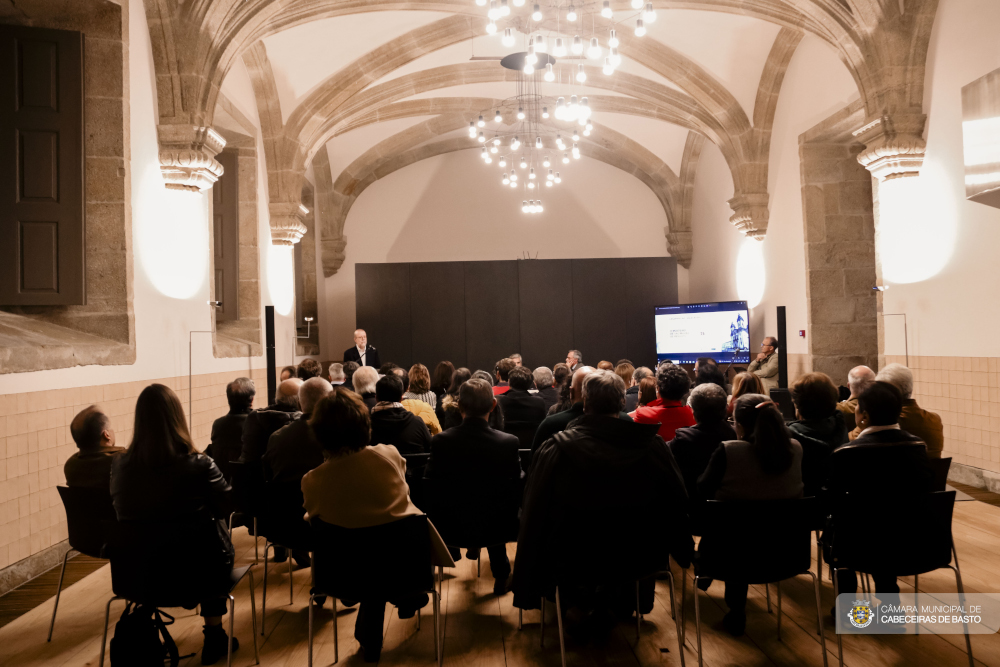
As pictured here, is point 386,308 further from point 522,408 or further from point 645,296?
point 522,408

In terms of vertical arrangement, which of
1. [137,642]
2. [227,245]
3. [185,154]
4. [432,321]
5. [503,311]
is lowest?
[137,642]

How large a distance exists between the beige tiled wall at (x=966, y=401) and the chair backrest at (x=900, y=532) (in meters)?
3.52

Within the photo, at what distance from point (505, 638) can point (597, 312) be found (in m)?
8.81

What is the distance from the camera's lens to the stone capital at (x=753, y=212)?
9289mm

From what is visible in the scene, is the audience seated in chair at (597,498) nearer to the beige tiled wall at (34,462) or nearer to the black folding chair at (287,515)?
the black folding chair at (287,515)

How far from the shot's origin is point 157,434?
2.48 meters

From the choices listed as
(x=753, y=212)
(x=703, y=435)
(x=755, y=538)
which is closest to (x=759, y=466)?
(x=755, y=538)

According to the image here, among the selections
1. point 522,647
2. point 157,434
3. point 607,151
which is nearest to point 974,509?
point 522,647

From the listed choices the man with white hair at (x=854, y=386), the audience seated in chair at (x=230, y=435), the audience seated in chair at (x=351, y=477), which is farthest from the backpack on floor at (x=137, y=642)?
the man with white hair at (x=854, y=386)

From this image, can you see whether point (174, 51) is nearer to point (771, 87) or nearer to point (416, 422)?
point (416, 422)

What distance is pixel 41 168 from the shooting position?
480 centimetres

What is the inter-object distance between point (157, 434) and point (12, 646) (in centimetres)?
143

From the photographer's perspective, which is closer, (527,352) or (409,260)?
(527,352)

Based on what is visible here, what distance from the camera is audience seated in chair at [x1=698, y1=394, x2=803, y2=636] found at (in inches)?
103
